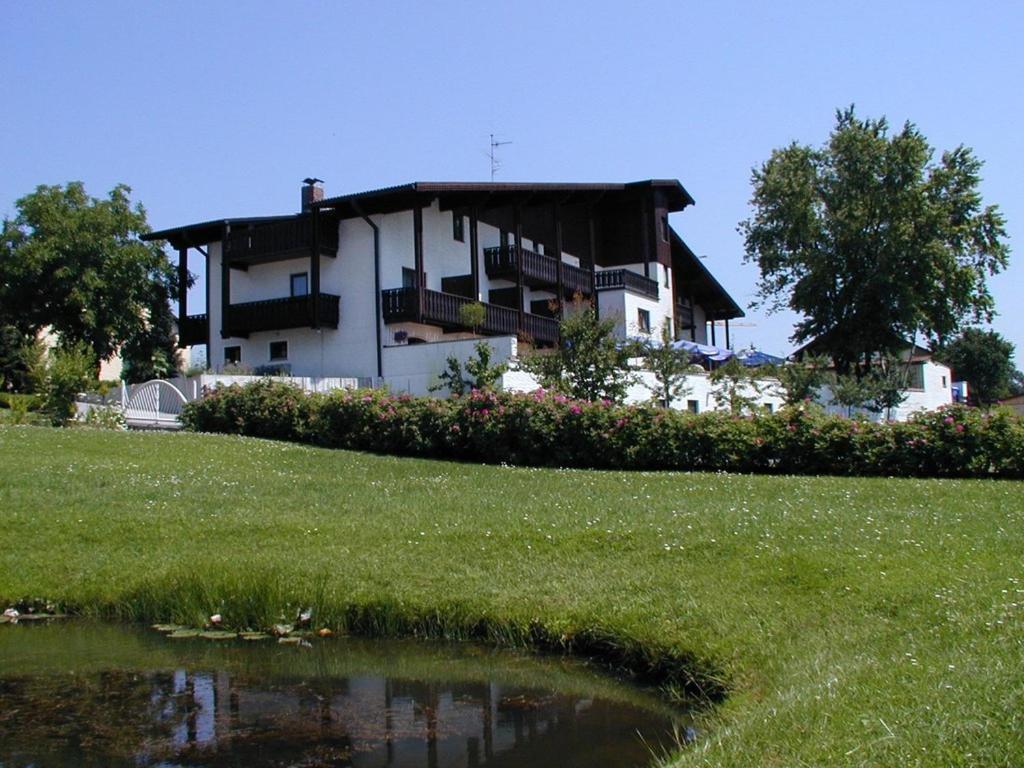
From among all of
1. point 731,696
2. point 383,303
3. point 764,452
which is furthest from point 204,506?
point 383,303

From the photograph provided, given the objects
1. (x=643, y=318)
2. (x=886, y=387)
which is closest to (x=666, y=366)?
(x=886, y=387)

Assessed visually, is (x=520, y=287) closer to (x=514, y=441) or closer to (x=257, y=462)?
(x=514, y=441)

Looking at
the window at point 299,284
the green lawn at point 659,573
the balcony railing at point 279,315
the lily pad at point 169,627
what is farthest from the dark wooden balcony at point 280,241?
the lily pad at point 169,627

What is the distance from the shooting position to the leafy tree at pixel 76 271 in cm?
4144

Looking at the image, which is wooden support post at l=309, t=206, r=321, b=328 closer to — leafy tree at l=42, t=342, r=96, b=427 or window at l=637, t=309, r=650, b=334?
leafy tree at l=42, t=342, r=96, b=427

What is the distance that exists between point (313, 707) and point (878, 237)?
43.7 metres

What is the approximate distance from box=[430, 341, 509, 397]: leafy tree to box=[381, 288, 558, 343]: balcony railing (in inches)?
154

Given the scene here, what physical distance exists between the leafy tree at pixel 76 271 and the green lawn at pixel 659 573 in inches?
1049

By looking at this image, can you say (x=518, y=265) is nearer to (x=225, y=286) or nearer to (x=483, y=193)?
(x=483, y=193)

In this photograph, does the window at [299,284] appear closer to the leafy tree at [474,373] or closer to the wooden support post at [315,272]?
the wooden support post at [315,272]

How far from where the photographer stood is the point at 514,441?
22078 mm

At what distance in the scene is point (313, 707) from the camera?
7434mm

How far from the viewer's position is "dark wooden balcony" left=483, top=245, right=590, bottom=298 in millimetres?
39125

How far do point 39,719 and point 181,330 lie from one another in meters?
33.8
